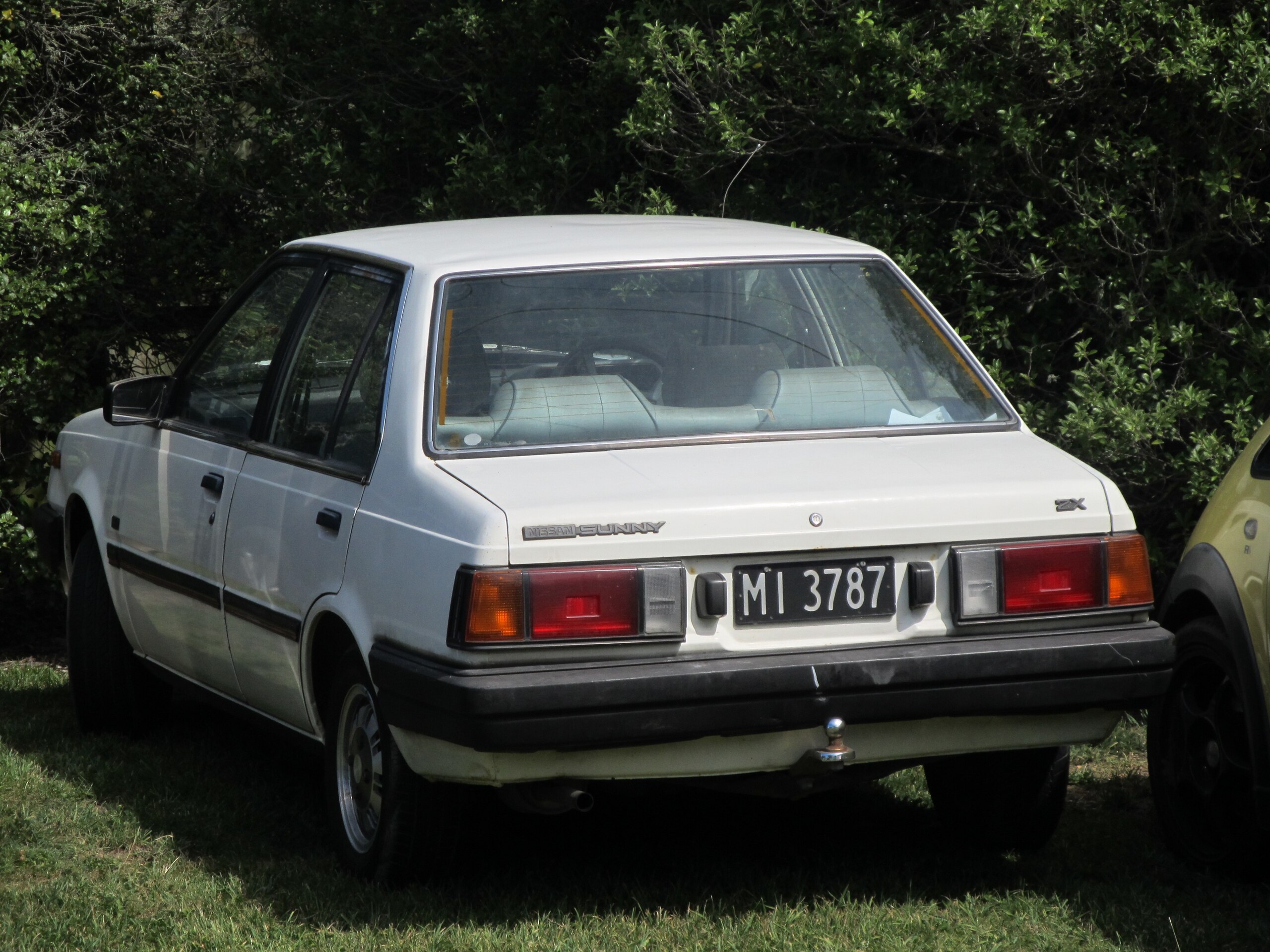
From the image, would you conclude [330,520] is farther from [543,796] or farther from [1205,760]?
[1205,760]

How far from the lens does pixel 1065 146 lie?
7414 millimetres

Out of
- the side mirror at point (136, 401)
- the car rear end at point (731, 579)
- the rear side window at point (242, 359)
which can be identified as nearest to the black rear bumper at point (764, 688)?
the car rear end at point (731, 579)

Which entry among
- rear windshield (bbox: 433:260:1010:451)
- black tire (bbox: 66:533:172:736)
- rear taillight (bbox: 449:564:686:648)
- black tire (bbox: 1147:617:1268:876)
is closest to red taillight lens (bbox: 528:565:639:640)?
rear taillight (bbox: 449:564:686:648)

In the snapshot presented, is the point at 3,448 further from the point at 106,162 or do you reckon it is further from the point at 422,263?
the point at 422,263

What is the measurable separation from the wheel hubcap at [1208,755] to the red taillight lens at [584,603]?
1790mm

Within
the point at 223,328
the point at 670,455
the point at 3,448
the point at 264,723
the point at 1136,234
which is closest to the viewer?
the point at 670,455

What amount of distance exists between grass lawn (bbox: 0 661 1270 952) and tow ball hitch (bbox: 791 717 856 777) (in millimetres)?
389

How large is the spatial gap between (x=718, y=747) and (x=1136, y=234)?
157 inches

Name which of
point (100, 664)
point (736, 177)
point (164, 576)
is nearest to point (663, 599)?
point (164, 576)

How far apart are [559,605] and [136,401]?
263 centimetres

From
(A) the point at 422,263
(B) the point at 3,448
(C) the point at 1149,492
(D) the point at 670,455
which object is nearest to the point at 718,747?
(D) the point at 670,455

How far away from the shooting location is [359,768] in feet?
15.5

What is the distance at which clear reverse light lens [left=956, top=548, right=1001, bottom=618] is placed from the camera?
4.18 metres

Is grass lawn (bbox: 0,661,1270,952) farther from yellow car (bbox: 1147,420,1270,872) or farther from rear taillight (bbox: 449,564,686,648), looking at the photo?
rear taillight (bbox: 449,564,686,648)
